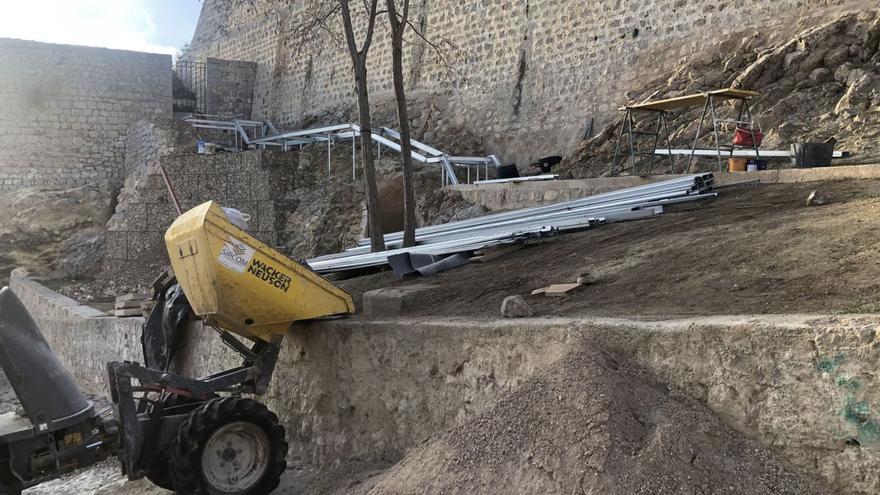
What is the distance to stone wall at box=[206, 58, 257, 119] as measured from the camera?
2648cm

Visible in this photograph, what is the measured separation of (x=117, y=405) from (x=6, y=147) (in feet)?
62.9

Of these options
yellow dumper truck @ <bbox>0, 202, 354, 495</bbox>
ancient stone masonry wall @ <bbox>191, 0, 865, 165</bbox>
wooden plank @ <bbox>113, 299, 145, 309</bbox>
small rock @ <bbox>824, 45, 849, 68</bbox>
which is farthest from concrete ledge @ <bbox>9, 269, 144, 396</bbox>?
small rock @ <bbox>824, 45, 849, 68</bbox>

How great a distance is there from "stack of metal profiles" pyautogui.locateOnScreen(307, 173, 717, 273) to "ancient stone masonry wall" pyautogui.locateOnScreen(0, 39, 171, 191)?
14.8 metres

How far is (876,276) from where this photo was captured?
3.94 meters

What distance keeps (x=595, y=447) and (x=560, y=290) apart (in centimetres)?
203

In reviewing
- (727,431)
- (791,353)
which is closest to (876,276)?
(791,353)

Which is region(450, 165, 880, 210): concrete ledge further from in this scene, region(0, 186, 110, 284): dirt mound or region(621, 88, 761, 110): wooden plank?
region(0, 186, 110, 284): dirt mound

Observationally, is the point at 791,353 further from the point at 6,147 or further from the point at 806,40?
the point at 6,147

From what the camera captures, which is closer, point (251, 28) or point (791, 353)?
point (791, 353)

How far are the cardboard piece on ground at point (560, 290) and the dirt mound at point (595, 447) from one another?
1.31 metres

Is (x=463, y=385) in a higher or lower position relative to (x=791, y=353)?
lower

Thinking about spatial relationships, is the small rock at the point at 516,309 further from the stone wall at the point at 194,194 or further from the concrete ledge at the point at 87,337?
the stone wall at the point at 194,194

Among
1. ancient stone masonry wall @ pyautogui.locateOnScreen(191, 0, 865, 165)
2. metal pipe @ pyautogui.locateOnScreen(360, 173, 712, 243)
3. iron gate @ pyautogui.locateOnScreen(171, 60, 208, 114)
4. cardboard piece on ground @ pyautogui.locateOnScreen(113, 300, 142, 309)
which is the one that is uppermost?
iron gate @ pyautogui.locateOnScreen(171, 60, 208, 114)

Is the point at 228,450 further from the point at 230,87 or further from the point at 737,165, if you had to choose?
the point at 230,87
